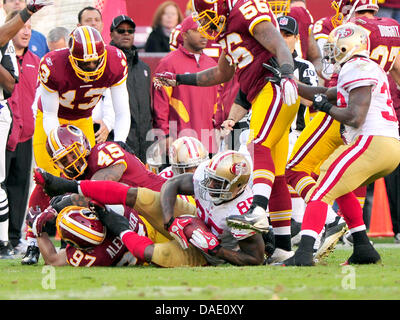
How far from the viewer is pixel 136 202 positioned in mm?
6184

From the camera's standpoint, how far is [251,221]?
5.76 m

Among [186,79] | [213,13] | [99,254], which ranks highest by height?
[213,13]

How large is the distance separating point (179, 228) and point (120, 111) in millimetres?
2098

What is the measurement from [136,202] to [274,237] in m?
1.12

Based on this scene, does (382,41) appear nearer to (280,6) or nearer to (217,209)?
(280,6)

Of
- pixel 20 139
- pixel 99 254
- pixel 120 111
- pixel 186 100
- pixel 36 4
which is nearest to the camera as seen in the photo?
pixel 99 254

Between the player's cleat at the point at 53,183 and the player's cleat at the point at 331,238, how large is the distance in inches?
68.9

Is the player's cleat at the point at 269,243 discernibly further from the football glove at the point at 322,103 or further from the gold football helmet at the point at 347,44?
the gold football helmet at the point at 347,44

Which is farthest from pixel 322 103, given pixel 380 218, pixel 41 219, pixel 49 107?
pixel 380 218

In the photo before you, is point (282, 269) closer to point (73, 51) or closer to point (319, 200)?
point (319, 200)

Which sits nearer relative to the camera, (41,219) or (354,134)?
(354,134)

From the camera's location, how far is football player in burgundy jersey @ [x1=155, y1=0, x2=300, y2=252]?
6.09 metres

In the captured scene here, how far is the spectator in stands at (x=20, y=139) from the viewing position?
28.7 feet

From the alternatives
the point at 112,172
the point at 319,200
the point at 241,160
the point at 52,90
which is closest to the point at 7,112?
the point at 52,90
